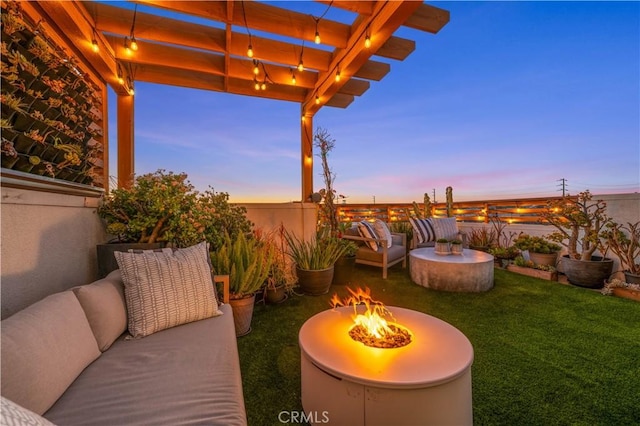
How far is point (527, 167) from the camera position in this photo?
675 centimetres

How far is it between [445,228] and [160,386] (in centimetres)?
516

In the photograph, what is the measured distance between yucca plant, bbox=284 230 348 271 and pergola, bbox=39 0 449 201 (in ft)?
6.76

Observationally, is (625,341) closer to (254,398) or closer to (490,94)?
(254,398)

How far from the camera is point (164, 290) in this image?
1541 mm

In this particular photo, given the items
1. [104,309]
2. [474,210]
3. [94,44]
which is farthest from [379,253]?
[94,44]

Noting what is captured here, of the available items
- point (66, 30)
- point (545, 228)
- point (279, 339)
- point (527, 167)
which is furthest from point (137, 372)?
point (527, 167)

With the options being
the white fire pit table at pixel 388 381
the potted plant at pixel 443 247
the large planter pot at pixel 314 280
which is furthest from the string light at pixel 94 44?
the potted plant at pixel 443 247

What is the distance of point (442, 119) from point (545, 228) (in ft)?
9.73

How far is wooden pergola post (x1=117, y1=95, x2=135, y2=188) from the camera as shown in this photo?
378 centimetres

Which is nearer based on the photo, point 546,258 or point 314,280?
point 314,280

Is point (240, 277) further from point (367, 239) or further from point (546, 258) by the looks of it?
point (546, 258)

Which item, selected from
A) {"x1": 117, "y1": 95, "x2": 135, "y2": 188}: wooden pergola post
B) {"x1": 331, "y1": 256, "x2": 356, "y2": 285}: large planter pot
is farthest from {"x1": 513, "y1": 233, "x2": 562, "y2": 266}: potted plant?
{"x1": 117, "y1": 95, "x2": 135, "y2": 188}: wooden pergola post

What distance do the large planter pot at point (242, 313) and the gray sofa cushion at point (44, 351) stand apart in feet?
3.64

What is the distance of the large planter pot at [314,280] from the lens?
10.5ft
